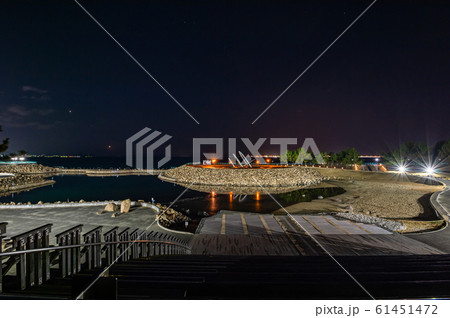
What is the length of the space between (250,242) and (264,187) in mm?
34033

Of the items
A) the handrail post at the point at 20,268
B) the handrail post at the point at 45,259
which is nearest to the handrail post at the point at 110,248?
the handrail post at the point at 45,259

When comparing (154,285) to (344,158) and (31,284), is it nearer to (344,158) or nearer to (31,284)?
(31,284)

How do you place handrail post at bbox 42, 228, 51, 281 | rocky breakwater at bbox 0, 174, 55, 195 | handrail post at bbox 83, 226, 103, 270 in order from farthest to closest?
rocky breakwater at bbox 0, 174, 55, 195 < handrail post at bbox 83, 226, 103, 270 < handrail post at bbox 42, 228, 51, 281

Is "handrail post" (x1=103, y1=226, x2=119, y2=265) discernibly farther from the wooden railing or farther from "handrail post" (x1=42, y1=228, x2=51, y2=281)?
"handrail post" (x1=42, y1=228, x2=51, y2=281)

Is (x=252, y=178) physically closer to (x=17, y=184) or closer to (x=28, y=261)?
(x=28, y=261)

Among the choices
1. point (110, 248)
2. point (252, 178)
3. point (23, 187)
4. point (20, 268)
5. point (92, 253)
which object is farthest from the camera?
point (252, 178)

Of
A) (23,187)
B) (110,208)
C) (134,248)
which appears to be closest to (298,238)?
(134,248)

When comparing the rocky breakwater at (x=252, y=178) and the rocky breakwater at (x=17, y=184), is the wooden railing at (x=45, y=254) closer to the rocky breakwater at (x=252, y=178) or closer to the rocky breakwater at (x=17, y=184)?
the rocky breakwater at (x=252, y=178)

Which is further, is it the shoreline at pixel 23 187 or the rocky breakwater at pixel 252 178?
the rocky breakwater at pixel 252 178

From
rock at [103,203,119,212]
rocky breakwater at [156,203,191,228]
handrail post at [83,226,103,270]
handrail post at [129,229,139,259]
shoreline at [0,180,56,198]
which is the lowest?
shoreline at [0,180,56,198]

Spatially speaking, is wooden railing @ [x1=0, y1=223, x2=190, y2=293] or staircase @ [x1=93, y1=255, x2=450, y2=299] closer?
staircase @ [x1=93, y1=255, x2=450, y2=299]

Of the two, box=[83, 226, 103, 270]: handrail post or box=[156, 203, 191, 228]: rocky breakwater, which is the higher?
box=[83, 226, 103, 270]: handrail post

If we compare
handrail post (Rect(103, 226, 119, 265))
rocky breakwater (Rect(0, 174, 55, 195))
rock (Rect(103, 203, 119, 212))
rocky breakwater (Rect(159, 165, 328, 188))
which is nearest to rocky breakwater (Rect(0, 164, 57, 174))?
rocky breakwater (Rect(0, 174, 55, 195))

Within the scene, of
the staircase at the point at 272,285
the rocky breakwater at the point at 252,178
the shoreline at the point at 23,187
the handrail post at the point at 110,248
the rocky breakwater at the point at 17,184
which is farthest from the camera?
the rocky breakwater at the point at 252,178
